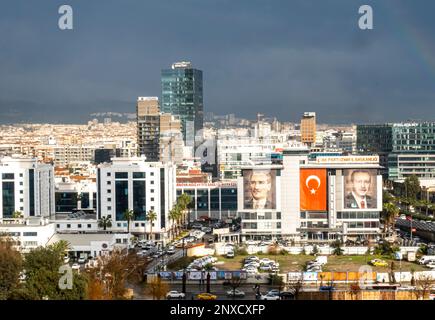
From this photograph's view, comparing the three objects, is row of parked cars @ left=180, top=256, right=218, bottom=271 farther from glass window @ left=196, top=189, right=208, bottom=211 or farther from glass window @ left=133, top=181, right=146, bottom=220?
glass window @ left=196, top=189, right=208, bottom=211

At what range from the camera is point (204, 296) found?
421 inches

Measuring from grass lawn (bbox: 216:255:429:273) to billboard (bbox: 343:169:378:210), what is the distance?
2.25m

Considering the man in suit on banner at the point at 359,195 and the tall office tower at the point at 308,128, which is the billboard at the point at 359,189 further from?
the tall office tower at the point at 308,128

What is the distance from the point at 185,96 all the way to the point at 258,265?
25.6 metres

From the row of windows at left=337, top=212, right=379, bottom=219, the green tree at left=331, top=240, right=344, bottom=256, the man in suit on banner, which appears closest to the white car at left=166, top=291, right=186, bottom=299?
the green tree at left=331, top=240, right=344, bottom=256

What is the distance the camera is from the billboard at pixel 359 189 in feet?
55.9

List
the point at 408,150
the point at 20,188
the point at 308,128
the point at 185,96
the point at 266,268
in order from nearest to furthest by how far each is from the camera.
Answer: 1. the point at 266,268
2. the point at 20,188
3. the point at 408,150
4. the point at 185,96
5. the point at 308,128

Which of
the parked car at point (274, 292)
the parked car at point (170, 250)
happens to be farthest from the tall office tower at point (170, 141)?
the parked car at point (274, 292)

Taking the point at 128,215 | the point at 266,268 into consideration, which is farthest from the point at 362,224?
the point at 128,215

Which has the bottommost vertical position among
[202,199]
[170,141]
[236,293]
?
[236,293]

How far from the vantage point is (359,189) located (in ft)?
56.1

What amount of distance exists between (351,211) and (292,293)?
639cm

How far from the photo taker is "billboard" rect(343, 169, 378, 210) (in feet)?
55.9

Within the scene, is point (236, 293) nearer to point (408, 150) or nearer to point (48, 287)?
point (48, 287)
